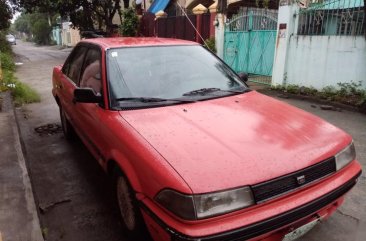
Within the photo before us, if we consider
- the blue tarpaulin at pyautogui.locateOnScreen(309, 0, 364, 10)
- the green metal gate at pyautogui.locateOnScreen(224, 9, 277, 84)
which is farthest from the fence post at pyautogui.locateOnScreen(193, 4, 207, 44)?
the blue tarpaulin at pyautogui.locateOnScreen(309, 0, 364, 10)

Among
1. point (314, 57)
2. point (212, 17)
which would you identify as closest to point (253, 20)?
point (212, 17)

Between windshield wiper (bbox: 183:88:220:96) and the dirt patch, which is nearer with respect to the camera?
windshield wiper (bbox: 183:88:220:96)

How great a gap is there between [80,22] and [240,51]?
17341 millimetres

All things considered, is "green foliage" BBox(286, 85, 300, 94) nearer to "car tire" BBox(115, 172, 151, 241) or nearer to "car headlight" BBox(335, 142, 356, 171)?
"car headlight" BBox(335, 142, 356, 171)

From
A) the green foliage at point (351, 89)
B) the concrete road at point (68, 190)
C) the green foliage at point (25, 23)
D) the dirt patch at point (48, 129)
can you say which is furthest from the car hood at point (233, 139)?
the green foliage at point (25, 23)

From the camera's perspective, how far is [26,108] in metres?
7.68

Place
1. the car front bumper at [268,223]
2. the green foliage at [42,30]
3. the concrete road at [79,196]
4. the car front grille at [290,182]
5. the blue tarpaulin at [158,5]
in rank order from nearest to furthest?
the car front bumper at [268,223], the car front grille at [290,182], the concrete road at [79,196], the blue tarpaulin at [158,5], the green foliage at [42,30]

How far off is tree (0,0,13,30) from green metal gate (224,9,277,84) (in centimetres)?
1623

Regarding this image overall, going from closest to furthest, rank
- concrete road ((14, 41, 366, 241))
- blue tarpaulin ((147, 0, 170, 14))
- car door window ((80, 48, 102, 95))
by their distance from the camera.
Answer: concrete road ((14, 41, 366, 241)), car door window ((80, 48, 102, 95)), blue tarpaulin ((147, 0, 170, 14))

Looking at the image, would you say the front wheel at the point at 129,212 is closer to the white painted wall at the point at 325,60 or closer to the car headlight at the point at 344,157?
the car headlight at the point at 344,157

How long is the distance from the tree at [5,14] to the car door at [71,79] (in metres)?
19.4

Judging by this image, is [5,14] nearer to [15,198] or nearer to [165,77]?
[15,198]

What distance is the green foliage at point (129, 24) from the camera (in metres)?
19.5

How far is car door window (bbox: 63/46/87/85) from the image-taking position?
423 cm
